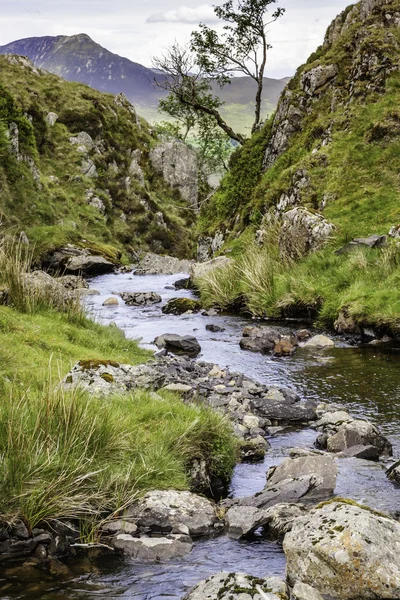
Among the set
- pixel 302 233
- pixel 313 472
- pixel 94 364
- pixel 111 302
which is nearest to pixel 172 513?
pixel 313 472

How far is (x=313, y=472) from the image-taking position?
326 inches

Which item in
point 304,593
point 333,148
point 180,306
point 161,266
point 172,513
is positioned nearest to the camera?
point 304,593

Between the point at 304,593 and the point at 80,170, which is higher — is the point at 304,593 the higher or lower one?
the lower one

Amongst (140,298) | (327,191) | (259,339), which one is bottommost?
(140,298)

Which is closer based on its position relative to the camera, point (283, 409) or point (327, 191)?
point (283, 409)

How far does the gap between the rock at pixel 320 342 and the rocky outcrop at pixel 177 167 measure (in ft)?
187

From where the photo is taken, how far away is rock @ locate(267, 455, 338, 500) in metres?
7.99

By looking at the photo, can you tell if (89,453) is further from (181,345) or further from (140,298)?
(140,298)

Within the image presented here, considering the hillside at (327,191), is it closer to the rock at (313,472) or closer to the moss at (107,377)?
the rock at (313,472)

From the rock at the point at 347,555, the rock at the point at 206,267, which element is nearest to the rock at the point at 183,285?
the rock at the point at 206,267

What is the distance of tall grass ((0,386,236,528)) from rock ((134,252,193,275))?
32.7 meters

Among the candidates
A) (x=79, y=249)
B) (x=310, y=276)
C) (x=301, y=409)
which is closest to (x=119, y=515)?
(x=301, y=409)

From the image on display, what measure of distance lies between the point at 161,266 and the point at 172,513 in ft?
124

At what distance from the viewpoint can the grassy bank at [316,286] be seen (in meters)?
19.4
